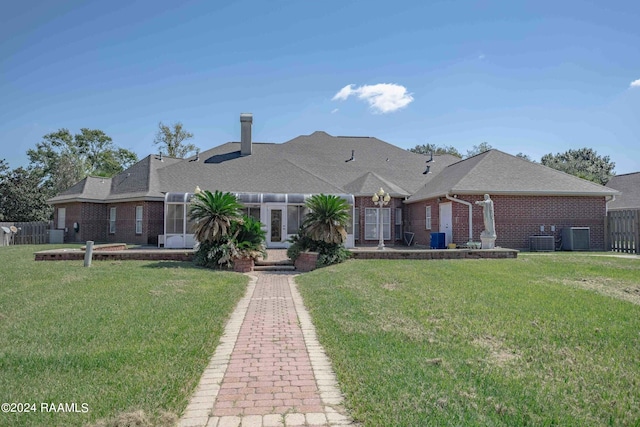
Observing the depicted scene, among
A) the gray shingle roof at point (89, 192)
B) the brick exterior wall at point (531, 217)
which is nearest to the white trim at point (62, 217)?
the gray shingle roof at point (89, 192)

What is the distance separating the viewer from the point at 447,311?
7.18 metres

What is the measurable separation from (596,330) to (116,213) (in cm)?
2521

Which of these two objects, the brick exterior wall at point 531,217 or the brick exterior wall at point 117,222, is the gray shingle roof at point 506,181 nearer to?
the brick exterior wall at point 531,217

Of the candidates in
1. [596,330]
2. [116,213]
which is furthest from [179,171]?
[596,330]

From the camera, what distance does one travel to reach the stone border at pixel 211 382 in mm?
3523

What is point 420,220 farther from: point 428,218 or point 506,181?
point 506,181

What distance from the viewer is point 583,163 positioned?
5384 centimetres

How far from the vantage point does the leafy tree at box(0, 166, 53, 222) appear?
117 feet

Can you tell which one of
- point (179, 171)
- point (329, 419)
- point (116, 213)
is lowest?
point (329, 419)

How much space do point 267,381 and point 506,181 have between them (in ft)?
59.2

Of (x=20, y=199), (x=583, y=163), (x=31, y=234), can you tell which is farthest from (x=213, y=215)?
(x=583, y=163)

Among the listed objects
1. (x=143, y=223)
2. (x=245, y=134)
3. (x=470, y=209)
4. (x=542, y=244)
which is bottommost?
(x=542, y=244)

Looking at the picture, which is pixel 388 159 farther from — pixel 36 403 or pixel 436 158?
pixel 36 403

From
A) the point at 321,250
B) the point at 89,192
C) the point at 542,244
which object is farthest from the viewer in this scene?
the point at 89,192
